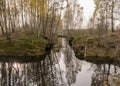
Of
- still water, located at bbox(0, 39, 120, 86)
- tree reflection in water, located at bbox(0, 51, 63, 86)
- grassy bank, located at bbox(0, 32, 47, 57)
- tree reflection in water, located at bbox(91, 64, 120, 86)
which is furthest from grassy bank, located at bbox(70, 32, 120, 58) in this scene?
tree reflection in water, located at bbox(0, 51, 63, 86)

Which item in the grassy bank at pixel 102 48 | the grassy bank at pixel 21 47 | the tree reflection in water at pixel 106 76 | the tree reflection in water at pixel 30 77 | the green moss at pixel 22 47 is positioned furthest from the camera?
the green moss at pixel 22 47

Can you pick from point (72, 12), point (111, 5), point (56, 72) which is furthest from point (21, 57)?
point (72, 12)

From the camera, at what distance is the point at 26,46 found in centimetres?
4066

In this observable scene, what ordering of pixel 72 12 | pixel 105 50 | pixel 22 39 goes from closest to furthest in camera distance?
pixel 105 50 < pixel 22 39 < pixel 72 12

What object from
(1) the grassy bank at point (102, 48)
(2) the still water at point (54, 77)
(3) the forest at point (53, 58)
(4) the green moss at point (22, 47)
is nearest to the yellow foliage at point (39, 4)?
(3) the forest at point (53, 58)

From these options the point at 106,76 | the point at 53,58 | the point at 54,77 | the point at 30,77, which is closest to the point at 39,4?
the point at 53,58

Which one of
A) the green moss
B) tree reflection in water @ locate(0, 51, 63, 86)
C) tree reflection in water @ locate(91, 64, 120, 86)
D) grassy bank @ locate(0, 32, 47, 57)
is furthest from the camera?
the green moss

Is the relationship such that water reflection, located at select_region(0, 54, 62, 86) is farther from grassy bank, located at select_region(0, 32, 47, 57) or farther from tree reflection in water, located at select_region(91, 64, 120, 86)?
grassy bank, located at select_region(0, 32, 47, 57)

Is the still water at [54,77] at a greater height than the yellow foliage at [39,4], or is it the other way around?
the yellow foliage at [39,4]

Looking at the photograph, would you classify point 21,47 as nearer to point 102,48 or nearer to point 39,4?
point 102,48

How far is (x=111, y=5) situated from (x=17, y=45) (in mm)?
24916

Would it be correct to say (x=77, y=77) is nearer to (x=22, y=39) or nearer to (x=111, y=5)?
(x=22, y=39)

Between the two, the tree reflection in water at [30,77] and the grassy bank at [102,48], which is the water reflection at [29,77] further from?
the grassy bank at [102,48]

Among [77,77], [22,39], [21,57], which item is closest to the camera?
[77,77]
